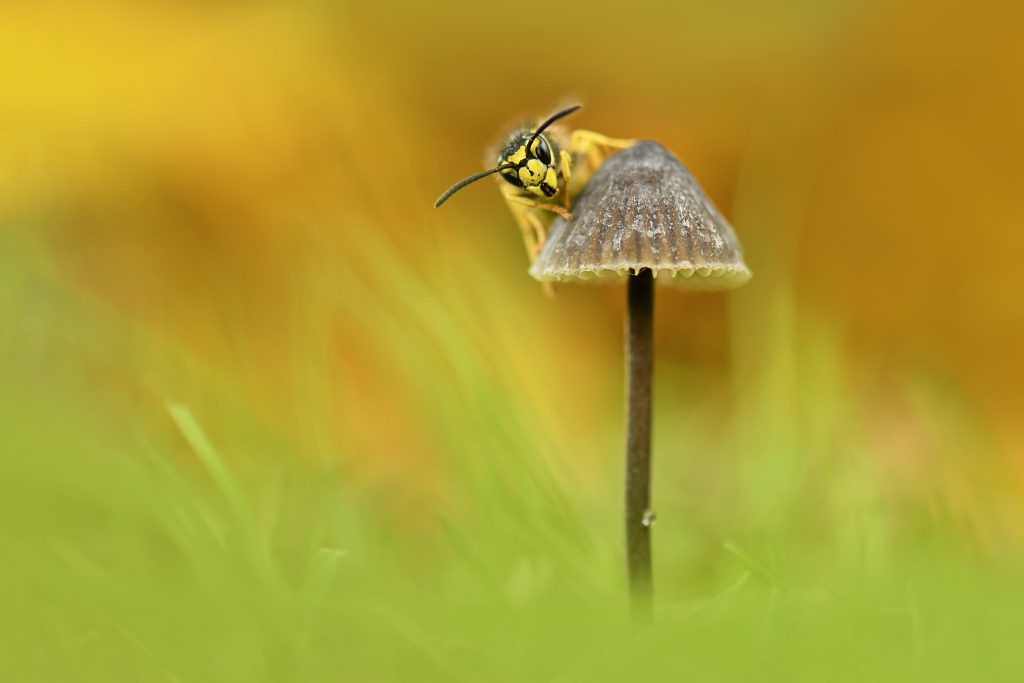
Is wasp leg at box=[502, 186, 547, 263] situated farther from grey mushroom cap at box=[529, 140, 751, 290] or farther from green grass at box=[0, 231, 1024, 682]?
green grass at box=[0, 231, 1024, 682]

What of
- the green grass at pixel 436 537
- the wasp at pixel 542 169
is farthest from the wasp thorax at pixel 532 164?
the green grass at pixel 436 537

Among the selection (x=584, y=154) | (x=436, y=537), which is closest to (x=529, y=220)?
(x=584, y=154)

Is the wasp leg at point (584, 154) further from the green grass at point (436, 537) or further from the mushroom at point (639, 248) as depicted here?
the green grass at point (436, 537)

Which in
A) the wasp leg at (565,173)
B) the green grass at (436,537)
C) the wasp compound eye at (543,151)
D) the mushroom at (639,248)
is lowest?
the green grass at (436,537)

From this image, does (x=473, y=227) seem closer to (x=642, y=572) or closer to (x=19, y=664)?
(x=642, y=572)

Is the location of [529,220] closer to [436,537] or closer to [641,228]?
[641,228]

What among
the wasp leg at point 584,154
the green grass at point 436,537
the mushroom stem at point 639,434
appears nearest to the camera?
the green grass at point 436,537

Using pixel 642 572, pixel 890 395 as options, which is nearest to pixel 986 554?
pixel 642 572

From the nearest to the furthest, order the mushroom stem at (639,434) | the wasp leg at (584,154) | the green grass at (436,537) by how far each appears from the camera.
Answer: the green grass at (436,537), the mushroom stem at (639,434), the wasp leg at (584,154)
